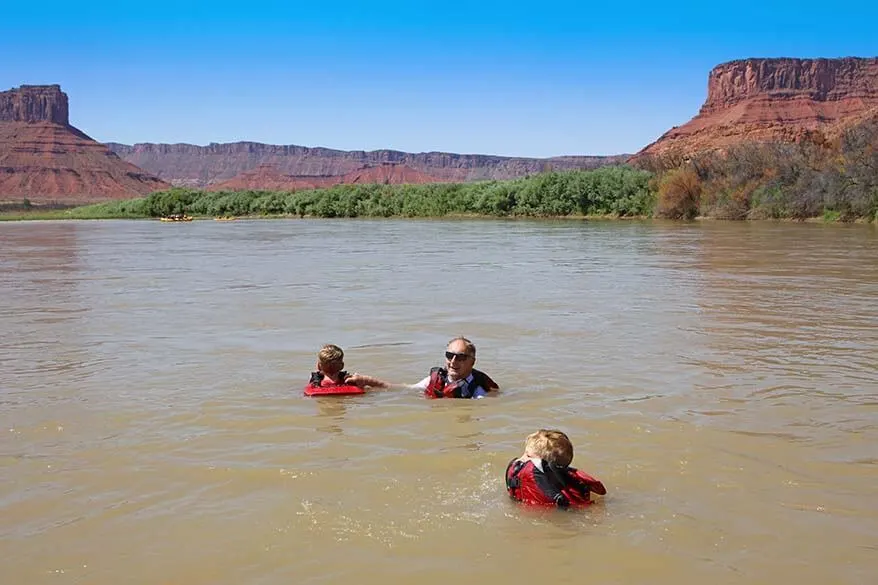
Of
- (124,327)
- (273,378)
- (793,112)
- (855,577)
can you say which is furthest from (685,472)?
(793,112)

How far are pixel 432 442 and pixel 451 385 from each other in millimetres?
1438

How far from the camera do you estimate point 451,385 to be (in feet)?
27.7

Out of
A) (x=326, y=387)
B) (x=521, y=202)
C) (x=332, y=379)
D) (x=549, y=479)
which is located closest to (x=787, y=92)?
(x=521, y=202)

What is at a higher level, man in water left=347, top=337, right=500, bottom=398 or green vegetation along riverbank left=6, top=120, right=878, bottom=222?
green vegetation along riverbank left=6, top=120, right=878, bottom=222

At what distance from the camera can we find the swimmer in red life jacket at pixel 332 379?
28.2ft

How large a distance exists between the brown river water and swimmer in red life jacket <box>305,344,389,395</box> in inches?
8.1

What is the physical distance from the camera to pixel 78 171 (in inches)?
7456

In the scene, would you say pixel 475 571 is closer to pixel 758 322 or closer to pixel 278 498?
pixel 278 498

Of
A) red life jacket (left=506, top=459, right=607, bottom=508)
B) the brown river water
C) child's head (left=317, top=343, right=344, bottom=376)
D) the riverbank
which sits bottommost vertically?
the brown river water

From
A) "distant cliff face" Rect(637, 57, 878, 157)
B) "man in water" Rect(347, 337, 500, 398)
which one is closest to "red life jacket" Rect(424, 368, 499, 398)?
"man in water" Rect(347, 337, 500, 398)

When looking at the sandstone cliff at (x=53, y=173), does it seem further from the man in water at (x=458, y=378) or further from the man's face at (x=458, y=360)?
the man's face at (x=458, y=360)

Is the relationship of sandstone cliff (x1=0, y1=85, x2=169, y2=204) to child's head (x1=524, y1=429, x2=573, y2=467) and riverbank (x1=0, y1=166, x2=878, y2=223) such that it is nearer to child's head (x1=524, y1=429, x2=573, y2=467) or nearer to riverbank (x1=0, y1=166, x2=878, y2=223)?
riverbank (x1=0, y1=166, x2=878, y2=223)

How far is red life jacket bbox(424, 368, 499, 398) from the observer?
27.7 ft

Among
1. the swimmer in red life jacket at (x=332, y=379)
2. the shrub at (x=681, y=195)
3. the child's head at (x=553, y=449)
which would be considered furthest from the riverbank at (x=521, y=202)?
the child's head at (x=553, y=449)
